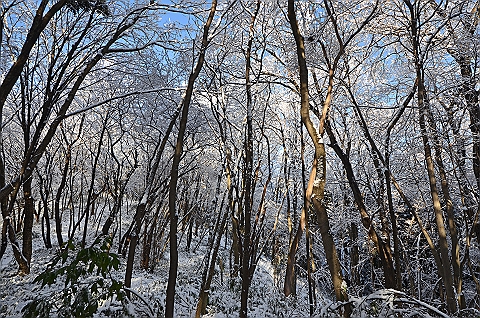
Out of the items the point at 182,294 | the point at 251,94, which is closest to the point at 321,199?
the point at 251,94

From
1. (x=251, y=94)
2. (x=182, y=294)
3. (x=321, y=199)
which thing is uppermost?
(x=251, y=94)

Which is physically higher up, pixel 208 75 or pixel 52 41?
pixel 52 41

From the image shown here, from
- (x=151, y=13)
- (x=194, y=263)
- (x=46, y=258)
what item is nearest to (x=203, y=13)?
(x=151, y=13)

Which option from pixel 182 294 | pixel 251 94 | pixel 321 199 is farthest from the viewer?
pixel 182 294

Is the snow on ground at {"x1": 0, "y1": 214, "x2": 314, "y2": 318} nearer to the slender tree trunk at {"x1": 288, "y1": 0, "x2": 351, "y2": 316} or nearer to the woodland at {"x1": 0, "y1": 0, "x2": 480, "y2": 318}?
the woodland at {"x1": 0, "y1": 0, "x2": 480, "y2": 318}

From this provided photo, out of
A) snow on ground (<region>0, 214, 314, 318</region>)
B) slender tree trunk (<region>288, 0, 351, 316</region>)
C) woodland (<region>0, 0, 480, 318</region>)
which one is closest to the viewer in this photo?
slender tree trunk (<region>288, 0, 351, 316</region>)

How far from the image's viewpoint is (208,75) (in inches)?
319

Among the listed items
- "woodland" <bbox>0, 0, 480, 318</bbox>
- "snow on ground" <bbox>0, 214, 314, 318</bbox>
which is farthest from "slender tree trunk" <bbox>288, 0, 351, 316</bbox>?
"snow on ground" <bbox>0, 214, 314, 318</bbox>

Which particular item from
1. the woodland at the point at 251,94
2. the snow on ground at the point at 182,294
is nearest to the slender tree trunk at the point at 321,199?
the woodland at the point at 251,94

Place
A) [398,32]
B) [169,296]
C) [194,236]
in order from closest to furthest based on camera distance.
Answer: [169,296]
[398,32]
[194,236]

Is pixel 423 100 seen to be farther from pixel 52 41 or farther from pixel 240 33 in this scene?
pixel 52 41

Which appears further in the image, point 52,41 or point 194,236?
point 194,236

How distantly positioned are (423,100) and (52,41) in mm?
8573

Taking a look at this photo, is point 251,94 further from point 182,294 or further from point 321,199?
point 182,294
